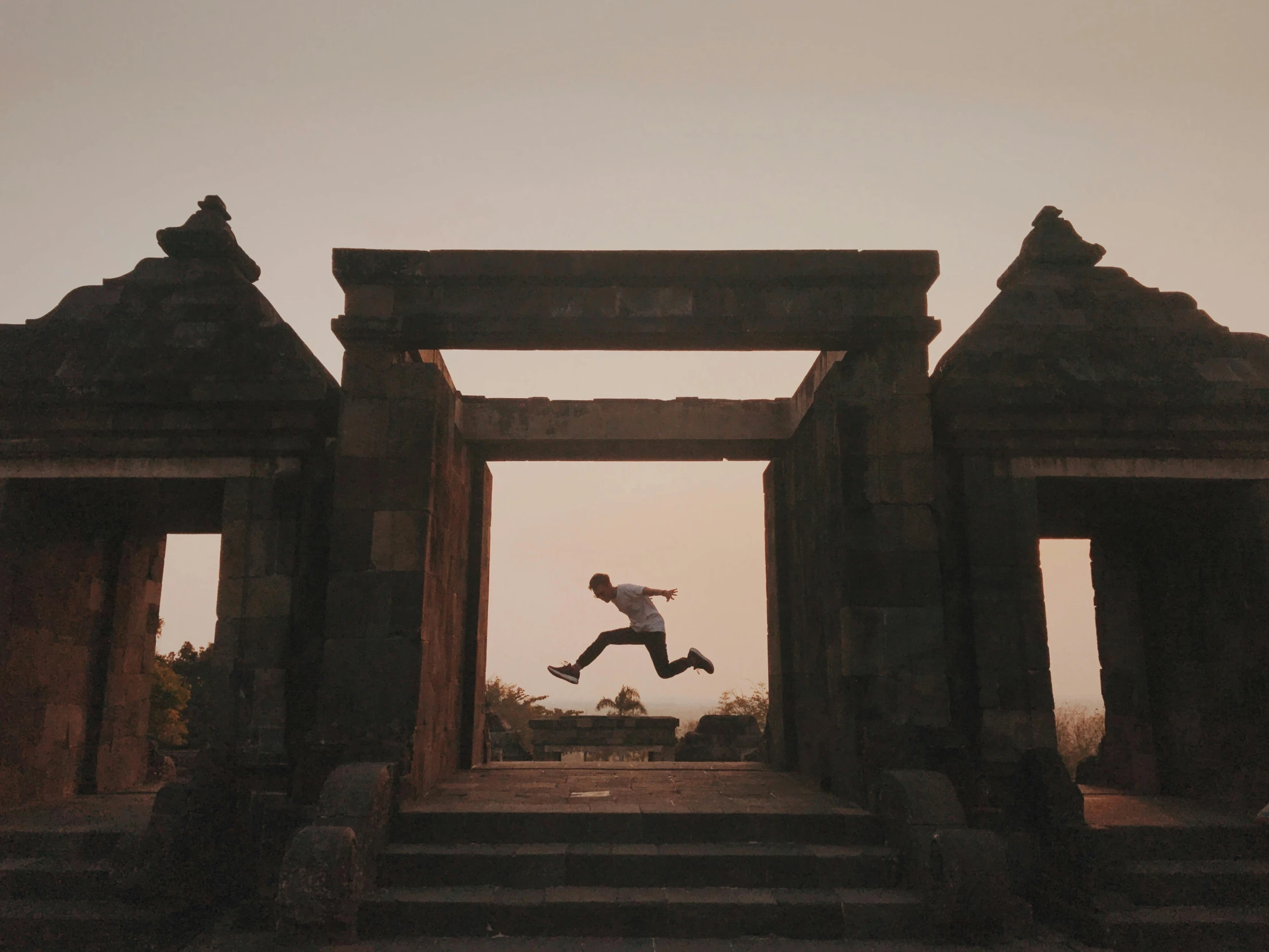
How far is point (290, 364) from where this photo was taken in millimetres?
8250

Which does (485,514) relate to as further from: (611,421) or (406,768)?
(406,768)

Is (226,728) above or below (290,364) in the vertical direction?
below

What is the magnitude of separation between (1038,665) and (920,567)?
4.81 feet

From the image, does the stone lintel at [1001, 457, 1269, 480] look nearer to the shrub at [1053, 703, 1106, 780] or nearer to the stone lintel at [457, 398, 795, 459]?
the stone lintel at [457, 398, 795, 459]

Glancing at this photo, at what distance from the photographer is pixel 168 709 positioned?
18.1 m

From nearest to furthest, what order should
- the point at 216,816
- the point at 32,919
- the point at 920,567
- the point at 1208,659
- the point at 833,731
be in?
1. the point at 32,919
2. the point at 216,816
3. the point at 920,567
4. the point at 833,731
5. the point at 1208,659

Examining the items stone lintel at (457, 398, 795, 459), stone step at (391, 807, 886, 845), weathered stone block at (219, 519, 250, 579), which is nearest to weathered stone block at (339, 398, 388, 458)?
weathered stone block at (219, 519, 250, 579)

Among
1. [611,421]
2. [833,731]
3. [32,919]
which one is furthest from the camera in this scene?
[611,421]

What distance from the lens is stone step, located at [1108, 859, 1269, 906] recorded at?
6.31m

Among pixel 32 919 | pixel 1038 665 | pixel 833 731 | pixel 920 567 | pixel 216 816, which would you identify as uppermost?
pixel 920 567

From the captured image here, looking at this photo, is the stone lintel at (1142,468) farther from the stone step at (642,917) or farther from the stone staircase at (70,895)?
the stone staircase at (70,895)

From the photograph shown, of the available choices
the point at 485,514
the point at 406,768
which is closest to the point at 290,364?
the point at 485,514

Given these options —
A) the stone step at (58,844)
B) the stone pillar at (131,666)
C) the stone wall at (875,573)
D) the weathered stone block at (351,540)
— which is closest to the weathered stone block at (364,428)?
the weathered stone block at (351,540)

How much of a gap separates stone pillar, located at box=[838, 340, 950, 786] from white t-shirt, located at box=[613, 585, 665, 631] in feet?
8.93
